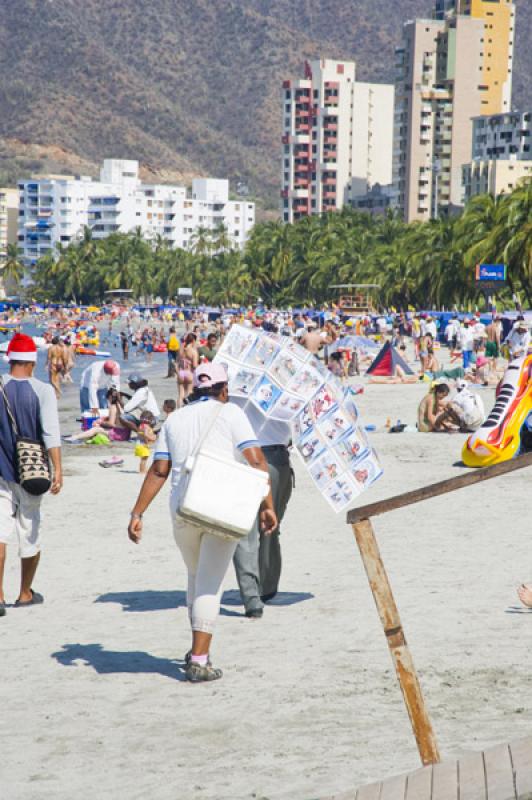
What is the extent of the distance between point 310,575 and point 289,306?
352 ft

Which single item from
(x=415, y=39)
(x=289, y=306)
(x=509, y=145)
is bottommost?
(x=289, y=306)

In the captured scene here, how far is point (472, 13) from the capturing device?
601 feet

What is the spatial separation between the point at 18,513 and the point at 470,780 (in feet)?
14.4

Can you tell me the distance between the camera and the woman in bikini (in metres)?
23.8

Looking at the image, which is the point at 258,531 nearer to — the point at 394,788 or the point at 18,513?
the point at 18,513

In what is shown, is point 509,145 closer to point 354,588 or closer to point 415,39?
point 415,39

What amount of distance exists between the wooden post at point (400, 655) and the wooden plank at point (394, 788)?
18 centimetres

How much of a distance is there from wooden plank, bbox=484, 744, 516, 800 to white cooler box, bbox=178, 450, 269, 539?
1.95 meters

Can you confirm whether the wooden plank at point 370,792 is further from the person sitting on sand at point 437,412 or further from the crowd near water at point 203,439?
the person sitting on sand at point 437,412

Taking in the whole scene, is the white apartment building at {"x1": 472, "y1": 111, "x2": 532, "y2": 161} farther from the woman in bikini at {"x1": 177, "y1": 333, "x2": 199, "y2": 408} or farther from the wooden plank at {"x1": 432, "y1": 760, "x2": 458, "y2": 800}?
the wooden plank at {"x1": 432, "y1": 760, "x2": 458, "y2": 800}

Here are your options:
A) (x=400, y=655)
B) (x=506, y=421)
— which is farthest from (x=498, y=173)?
(x=400, y=655)

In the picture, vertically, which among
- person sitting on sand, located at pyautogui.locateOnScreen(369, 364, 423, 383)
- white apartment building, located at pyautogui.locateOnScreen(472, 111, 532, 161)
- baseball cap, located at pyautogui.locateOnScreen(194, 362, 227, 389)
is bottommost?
person sitting on sand, located at pyautogui.locateOnScreen(369, 364, 423, 383)

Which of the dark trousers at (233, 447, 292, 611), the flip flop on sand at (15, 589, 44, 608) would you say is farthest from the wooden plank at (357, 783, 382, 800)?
the flip flop on sand at (15, 589, 44, 608)

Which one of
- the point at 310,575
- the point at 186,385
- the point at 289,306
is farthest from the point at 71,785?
the point at 289,306
